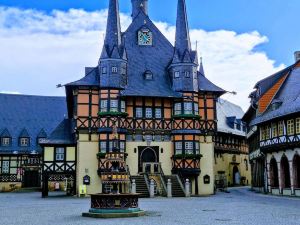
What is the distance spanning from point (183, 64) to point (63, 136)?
13.5 meters

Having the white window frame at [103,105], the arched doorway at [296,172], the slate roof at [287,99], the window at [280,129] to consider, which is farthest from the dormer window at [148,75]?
the arched doorway at [296,172]

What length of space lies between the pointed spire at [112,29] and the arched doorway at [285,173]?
736 inches

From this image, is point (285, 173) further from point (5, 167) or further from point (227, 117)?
point (5, 167)

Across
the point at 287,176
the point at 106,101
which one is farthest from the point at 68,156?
the point at 287,176

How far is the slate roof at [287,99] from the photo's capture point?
37.1m

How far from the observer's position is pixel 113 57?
147ft

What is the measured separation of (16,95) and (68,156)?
29292mm

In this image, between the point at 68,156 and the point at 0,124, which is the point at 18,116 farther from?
the point at 68,156

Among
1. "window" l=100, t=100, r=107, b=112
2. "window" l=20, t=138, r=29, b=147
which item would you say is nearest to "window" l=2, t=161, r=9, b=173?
"window" l=20, t=138, r=29, b=147

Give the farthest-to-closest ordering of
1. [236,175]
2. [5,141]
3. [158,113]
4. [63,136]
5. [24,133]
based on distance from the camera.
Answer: [236,175] < [24,133] < [5,141] < [63,136] < [158,113]

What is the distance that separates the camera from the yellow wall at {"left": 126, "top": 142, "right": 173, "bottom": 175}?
4453cm

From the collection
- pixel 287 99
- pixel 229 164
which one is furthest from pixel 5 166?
pixel 287 99

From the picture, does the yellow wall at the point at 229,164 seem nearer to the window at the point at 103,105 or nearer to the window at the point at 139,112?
the window at the point at 139,112

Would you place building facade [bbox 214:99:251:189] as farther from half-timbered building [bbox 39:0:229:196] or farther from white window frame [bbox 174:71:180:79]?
white window frame [bbox 174:71:180:79]
